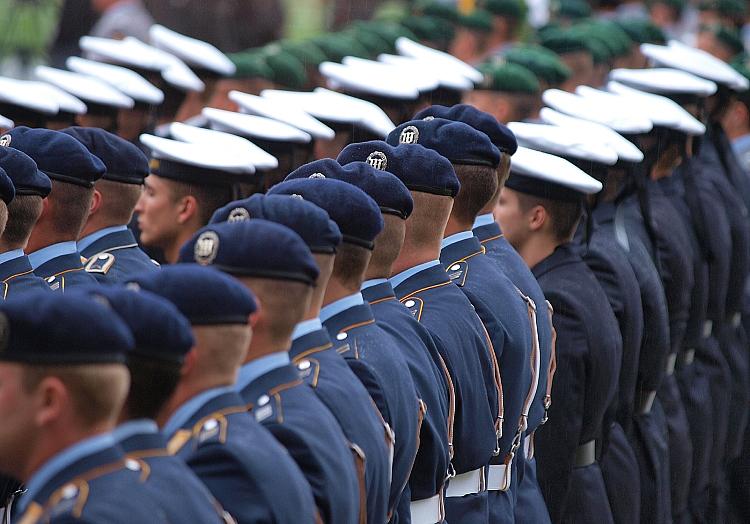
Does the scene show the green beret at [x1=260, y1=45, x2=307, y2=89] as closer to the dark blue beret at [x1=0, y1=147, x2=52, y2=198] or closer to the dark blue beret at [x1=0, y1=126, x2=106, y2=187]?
the dark blue beret at [x1=0, y1=126, x2=106, y2=187]

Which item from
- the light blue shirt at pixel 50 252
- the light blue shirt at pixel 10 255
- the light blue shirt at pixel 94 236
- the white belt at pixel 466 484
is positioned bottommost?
the white belt at pixel 466 484

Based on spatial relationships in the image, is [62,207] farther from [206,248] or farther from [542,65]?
[542,65]

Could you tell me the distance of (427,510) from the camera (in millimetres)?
4422

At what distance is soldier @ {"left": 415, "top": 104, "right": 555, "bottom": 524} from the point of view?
5.30 m

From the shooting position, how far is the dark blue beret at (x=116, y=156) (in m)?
5.32

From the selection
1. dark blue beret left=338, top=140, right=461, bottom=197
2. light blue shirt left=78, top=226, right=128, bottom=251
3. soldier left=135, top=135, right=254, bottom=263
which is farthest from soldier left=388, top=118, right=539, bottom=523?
light blue shirt left=78, top=226, right=128, bottom=251

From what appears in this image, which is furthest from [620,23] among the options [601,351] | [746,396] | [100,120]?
[601,351]

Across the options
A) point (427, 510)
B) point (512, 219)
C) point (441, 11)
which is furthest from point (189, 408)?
point (441, 11)

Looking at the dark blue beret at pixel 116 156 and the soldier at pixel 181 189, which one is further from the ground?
the dark blue beret at pixel 116 156

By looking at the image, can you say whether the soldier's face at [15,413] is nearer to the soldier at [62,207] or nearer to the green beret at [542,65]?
the soldier at [62,207]

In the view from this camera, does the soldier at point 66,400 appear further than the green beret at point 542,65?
No

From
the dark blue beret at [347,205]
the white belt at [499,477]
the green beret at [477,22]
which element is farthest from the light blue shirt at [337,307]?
the green beret at [477,22]

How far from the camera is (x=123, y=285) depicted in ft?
10.4

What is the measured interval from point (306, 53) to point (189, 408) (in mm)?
6418
